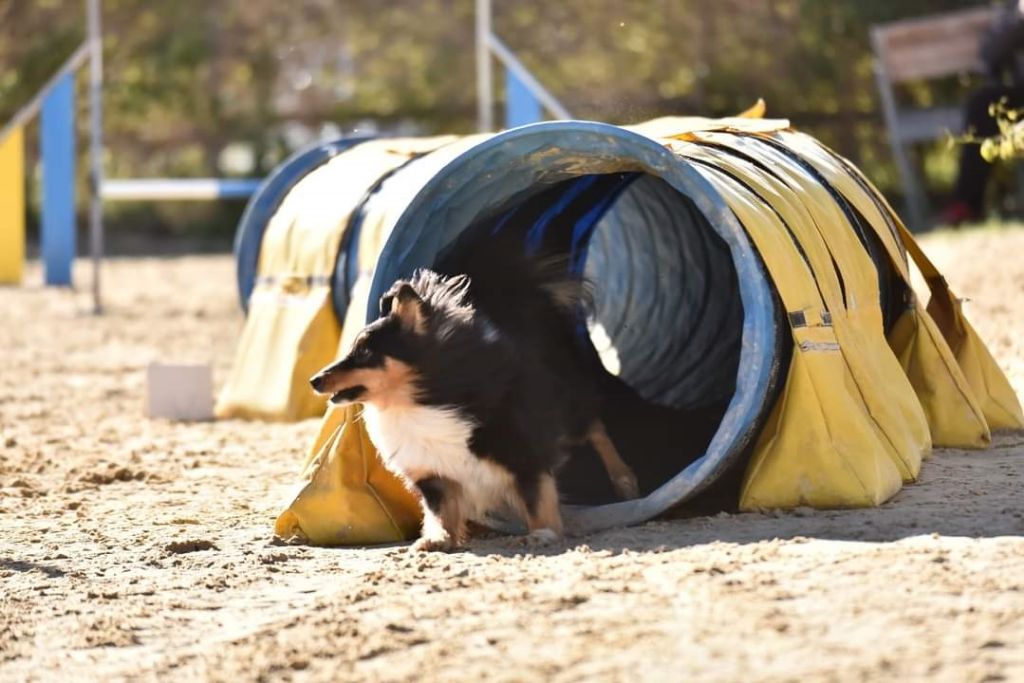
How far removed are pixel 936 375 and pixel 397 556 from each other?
8.47ft

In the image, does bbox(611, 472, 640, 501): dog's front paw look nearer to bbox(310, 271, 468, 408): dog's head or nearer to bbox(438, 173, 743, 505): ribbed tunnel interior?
bbox(438, 173, 743, 505): ribbed tunnel interior

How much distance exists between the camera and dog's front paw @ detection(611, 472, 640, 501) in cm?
618

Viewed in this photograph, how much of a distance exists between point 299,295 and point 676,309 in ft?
6.98

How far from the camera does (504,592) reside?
4422 millimetres

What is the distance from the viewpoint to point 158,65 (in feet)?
68.2

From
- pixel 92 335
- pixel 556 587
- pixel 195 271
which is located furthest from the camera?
pixel 195 271

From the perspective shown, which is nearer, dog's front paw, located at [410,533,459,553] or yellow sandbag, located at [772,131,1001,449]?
dog's front paw, located at [410,533,459,553]

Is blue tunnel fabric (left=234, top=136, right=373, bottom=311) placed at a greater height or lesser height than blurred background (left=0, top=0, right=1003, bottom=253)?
lesser

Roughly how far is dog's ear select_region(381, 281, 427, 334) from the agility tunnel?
0.51 metres

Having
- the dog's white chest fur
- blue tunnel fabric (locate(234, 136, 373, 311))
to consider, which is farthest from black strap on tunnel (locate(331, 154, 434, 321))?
the dog's white chest fur

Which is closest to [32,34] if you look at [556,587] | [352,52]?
[352,52]

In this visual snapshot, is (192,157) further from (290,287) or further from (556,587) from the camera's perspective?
(556,587)

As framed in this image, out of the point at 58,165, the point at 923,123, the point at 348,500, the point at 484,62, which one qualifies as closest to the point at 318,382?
the point at 348,500

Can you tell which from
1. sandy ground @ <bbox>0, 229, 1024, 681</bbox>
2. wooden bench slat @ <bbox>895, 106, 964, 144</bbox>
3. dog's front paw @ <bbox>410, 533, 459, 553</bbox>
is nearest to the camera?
sandy ground @ <bbox>0, 229, 1024, 681</bbox>
